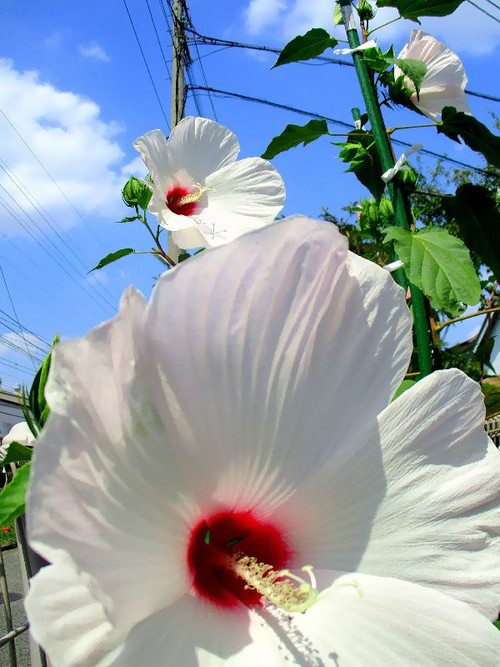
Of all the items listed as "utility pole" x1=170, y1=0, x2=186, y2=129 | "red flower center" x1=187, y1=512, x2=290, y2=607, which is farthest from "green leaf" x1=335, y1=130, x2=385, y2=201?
"utility pole" x1=170, y1=0, x2=186, y2=129

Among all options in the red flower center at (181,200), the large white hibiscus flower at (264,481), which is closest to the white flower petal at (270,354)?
the large white hibiscus flower at (264,481)

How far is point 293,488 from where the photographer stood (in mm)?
470

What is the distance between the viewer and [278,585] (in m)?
0.47

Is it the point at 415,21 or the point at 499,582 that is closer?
the point at 499,582

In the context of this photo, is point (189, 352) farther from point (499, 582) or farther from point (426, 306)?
point (426, 306)

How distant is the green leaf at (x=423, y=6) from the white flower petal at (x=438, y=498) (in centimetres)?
104

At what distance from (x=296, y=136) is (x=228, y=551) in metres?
0.97

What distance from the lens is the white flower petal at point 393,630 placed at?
42 cm

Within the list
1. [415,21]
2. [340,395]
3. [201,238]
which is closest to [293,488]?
[340,395]

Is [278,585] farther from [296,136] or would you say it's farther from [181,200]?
[296,136]

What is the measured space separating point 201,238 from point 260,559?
434 millimetres

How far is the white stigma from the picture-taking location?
442 millimetres

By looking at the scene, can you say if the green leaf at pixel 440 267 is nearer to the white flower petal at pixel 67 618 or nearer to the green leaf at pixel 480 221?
the green leaf at pixel 480 221

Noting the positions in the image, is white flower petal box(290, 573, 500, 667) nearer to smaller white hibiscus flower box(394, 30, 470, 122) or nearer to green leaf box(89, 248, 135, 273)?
green leaf box(89, 248, 135, 273)
